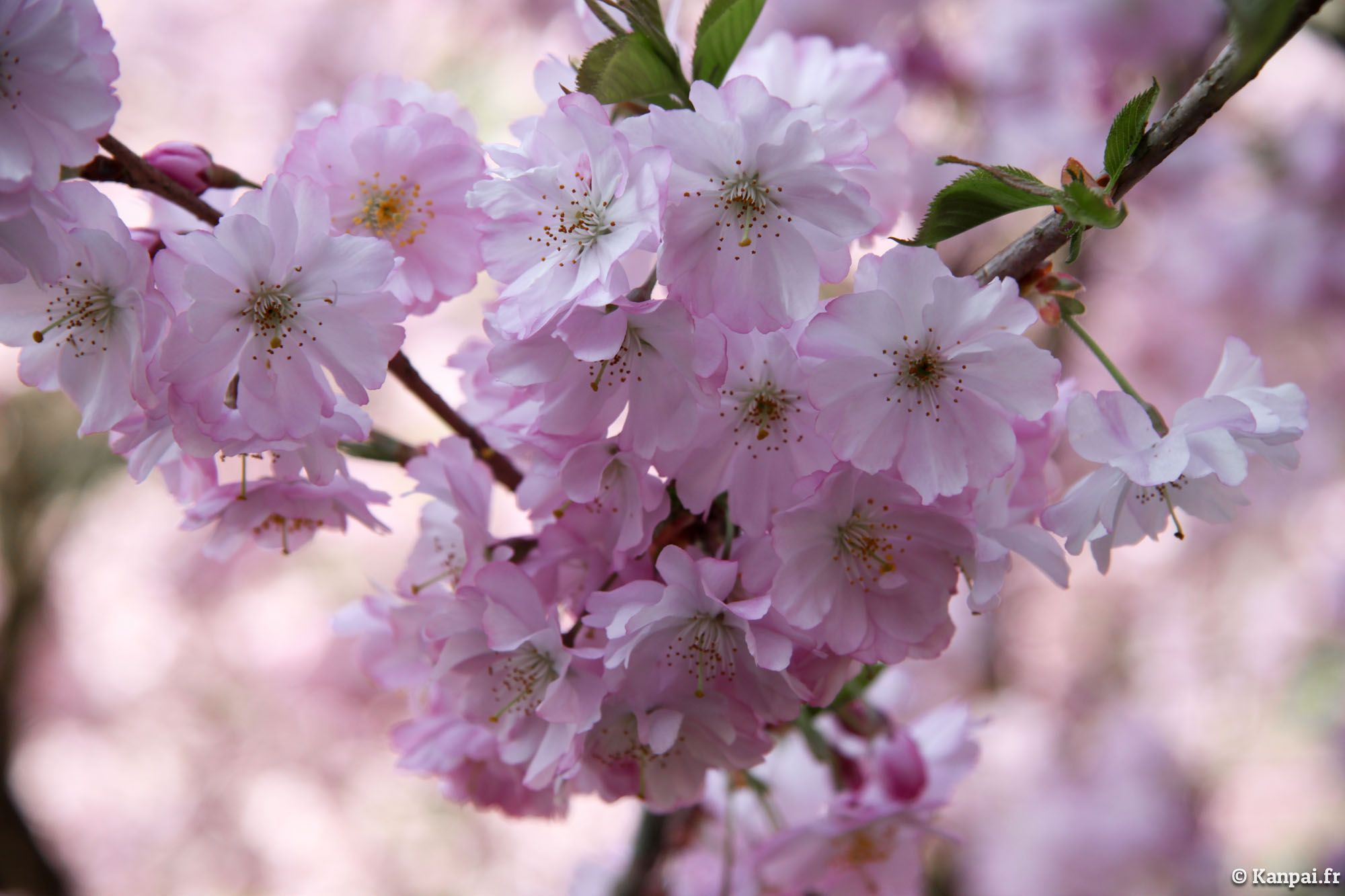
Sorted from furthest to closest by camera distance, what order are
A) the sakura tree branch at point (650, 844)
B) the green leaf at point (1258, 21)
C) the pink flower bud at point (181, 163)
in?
the sakura tree branch at point (650, 844), the pink flower bud at point (181, 163), the green leaf at point (1258, 21)

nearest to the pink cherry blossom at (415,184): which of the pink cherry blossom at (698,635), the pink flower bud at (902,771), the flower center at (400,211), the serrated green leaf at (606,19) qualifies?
the flower center at (400,211)

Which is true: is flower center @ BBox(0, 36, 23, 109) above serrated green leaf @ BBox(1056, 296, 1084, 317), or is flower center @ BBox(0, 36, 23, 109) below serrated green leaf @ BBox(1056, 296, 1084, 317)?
below

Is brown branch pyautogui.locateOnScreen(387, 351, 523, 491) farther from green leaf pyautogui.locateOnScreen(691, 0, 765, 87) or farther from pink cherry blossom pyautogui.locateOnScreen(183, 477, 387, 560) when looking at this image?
green leaf pyautogui.locateOnScreen(691, 0, 765, 87)

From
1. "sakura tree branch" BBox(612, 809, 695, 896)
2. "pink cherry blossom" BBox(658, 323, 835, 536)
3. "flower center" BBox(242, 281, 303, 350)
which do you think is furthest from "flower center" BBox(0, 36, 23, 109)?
"sakura tree branch" BBox(612, 809, 695, 896)

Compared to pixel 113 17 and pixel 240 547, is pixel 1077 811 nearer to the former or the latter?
pixel 240 547

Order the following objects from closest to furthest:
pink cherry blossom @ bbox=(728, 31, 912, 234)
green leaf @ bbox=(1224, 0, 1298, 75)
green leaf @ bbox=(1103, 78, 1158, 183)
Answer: green leaf @ bbox=(1224, 0, 1298, 75) → green leaf @ bbox=(1103, 78, 1158, 183) → pink cherry blossom @ bbox=(728, 31, 912, 234)

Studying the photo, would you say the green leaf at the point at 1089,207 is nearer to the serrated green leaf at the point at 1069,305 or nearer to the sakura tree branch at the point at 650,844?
the serrated green leaf at the point at 1069,305

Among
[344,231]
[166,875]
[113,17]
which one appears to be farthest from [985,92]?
[166,875]
